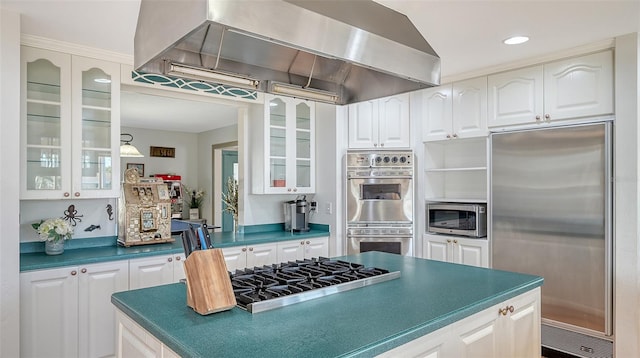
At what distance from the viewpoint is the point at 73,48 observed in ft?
9.71

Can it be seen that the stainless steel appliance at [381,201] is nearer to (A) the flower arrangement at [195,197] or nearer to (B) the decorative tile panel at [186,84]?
(B) the decorative tile panel at [186,84]

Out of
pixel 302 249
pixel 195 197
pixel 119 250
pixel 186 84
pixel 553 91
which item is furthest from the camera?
pixel 195 197

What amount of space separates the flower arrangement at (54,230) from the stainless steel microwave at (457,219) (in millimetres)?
3055

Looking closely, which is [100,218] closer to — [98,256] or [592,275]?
[98,256]

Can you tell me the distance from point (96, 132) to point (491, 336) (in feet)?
A: 9.86

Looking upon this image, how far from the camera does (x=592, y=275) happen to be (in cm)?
297

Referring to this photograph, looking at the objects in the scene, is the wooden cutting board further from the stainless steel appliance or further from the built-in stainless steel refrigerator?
the built-in stainless steel refrigerator

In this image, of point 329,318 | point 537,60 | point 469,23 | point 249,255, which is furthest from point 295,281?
point 537,60

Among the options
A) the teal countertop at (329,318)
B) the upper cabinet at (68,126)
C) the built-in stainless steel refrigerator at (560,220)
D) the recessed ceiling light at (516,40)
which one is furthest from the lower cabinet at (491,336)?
the upper cabinet at (68,126)

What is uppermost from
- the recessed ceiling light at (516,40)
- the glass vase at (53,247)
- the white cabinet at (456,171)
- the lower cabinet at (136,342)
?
the recessed ceiling light at (516,40)

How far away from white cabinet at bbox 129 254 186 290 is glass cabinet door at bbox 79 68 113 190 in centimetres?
66

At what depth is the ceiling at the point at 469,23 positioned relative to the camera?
2334 millimetres

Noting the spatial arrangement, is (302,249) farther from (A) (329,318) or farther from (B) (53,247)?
(A) (329,318)

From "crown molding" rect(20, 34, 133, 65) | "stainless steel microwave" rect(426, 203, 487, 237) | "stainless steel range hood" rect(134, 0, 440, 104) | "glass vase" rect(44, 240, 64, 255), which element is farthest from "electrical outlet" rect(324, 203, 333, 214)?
"glass vase" rect(44, 240, 64, 255)
